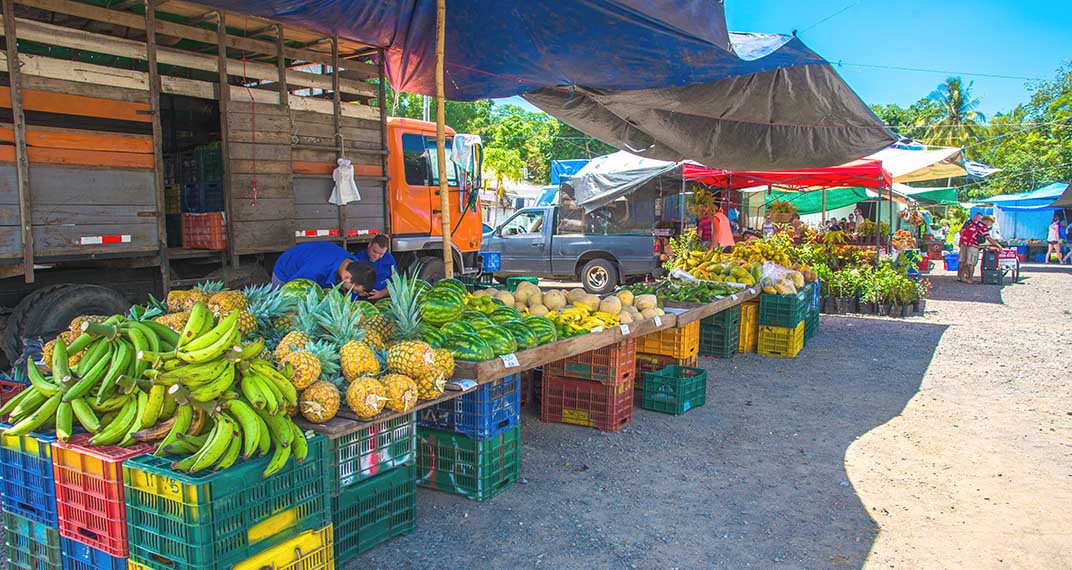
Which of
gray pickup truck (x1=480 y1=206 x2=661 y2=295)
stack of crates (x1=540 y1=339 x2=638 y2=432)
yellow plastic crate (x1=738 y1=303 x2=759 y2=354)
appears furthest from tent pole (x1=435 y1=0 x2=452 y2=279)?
gray pickup truck (x1=480 y1=206 x2=661 y2=295)

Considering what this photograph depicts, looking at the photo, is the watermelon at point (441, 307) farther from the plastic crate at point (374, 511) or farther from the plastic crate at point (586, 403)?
the plastic crate at point (586, 403)

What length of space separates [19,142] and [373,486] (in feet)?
14.0

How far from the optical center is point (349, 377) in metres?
3.47

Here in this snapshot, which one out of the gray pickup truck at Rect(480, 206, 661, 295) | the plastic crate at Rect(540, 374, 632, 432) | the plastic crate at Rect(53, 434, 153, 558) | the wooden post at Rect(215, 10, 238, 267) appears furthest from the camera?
the gray pickup truck at Rect(480, 206, 661, 295)

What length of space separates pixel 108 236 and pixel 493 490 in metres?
4.23

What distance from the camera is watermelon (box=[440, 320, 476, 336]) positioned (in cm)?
429

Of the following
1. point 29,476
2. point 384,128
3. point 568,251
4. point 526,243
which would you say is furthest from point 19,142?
point 568,251

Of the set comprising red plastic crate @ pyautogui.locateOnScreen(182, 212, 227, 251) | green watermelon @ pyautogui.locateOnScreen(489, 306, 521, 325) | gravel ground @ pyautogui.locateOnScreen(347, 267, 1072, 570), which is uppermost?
red plastic crate @ pyautogui.locateOnScreen(182, 212, 227, 251)

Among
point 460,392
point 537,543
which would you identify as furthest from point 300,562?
point 537,543

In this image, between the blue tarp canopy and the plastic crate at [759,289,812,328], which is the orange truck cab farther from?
the plastic crate at [759,289,812,328]

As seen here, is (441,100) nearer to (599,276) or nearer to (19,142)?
(19,142)

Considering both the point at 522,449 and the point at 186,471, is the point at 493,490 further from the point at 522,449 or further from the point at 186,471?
the point at 186,471

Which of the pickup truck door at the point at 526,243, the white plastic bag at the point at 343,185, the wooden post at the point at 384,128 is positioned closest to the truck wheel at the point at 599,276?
the pickup truck door at the point at 526,243

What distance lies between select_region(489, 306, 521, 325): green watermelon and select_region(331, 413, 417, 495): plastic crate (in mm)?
1220
